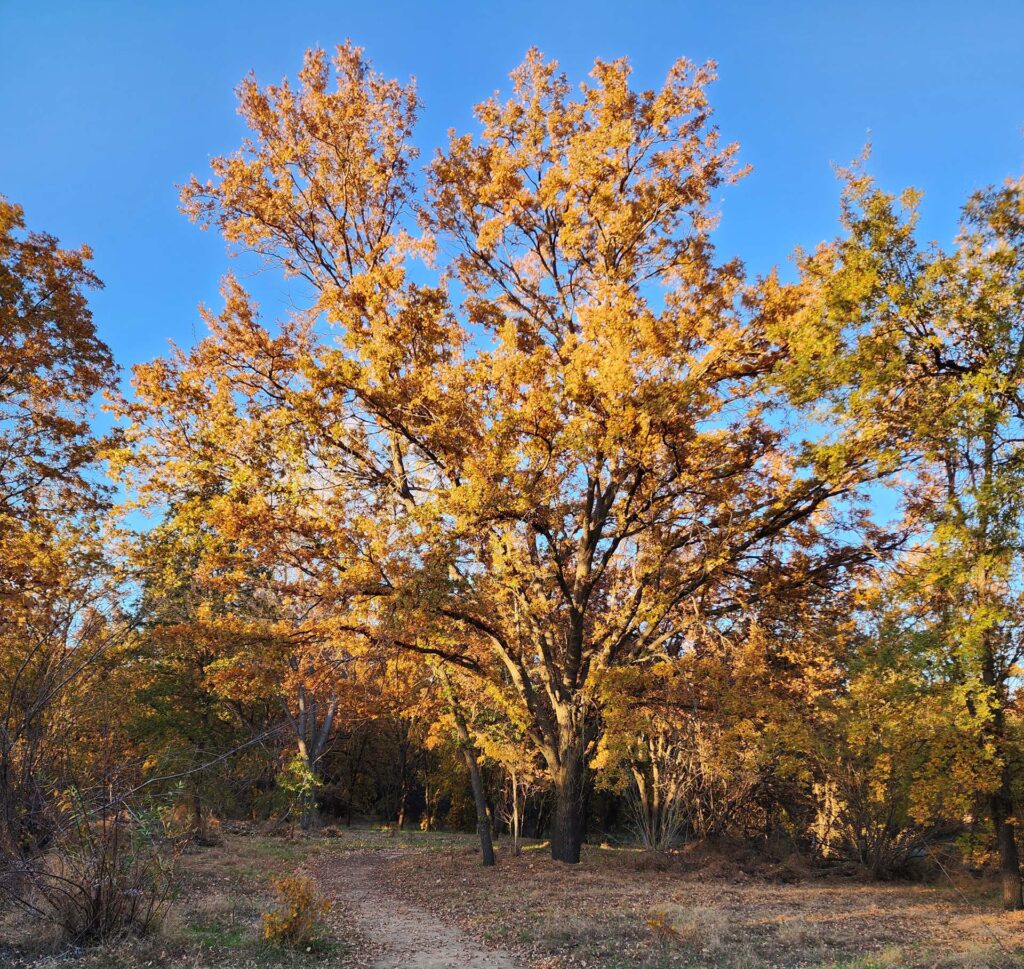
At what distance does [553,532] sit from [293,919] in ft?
25.5

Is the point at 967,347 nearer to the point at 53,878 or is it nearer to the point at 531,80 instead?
the point at 531,80

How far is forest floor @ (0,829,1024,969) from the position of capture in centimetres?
606

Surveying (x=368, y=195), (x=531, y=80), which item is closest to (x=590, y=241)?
(x=531, y=80)

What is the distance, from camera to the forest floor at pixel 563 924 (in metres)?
6.06

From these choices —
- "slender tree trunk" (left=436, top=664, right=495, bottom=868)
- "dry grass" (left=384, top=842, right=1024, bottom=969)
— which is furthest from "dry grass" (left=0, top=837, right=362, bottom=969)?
"slender tree trunk" (left=436, top=664, right=495, bottom=868)

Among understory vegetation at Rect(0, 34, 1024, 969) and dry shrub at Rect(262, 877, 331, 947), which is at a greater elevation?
understory vegetation at Rect(0, 34, 1024, 969)

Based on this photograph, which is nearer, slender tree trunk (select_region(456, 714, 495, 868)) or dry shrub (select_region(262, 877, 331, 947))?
dry shrub (select_region(262, 877, 331, 947))

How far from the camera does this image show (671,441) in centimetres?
1000

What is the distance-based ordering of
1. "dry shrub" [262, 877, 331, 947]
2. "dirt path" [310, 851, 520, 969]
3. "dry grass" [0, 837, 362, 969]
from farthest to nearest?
"dirt path" [310, 851, 520, 969] < "dry shrub" [262, 877, 331, 947] < "dry grass" [0, 837, 362, 969]

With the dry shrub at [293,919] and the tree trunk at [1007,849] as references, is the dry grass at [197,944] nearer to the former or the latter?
the dry shrub at [293,919]

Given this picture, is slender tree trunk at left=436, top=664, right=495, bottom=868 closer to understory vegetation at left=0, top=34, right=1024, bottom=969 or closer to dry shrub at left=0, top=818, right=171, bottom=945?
understory vegetation at left=0, top=34, right=1024, bottom=969

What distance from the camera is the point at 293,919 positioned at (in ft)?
21.0

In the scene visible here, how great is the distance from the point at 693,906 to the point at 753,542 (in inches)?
232

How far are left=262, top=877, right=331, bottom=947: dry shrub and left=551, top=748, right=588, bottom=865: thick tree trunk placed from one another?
22.7 feet
